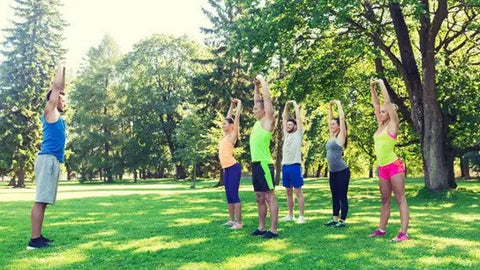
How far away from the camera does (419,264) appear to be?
5.07 metres

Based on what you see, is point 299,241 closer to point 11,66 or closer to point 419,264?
point 419,264

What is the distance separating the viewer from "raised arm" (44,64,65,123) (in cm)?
631

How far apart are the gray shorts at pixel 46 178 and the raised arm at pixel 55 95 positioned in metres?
0.60

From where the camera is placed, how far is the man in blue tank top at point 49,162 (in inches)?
247

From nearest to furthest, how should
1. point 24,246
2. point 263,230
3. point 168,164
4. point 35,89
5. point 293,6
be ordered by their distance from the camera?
1. point 24,246
2. point 263,230
3. point 293,6
4. point 35,89
5. point 168,164

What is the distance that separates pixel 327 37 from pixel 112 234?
12100 millimetres

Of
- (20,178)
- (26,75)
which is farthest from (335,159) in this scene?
(26,75)

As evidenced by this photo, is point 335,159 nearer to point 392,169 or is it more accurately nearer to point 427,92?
point 392,169

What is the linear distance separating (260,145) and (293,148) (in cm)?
165

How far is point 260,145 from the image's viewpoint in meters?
7.15

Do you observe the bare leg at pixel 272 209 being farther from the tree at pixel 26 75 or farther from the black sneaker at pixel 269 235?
the tree at pixel 26 75

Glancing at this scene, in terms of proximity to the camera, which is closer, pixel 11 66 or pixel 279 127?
pixel 279 127

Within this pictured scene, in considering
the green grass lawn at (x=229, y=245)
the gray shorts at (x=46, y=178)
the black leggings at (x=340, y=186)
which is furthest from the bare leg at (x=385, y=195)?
the gray shorts at (x=46, y=178)

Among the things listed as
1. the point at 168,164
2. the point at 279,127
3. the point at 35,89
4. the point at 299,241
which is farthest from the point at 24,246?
the point at 168,164
